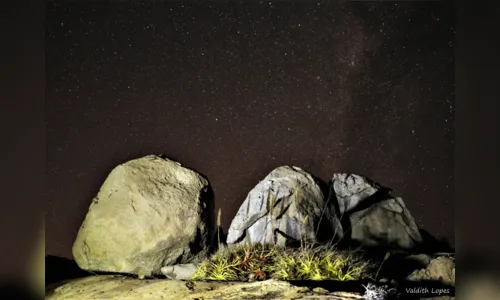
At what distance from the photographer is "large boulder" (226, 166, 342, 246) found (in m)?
3.74

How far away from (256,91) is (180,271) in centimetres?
124

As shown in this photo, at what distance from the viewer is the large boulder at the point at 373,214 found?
3789 millimetres

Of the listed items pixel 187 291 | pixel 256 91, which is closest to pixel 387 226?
pixel 256 91

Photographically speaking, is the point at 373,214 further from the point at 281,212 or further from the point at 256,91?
the point at 256,91

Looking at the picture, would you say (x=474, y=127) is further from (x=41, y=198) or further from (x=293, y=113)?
(x=41, y=198)

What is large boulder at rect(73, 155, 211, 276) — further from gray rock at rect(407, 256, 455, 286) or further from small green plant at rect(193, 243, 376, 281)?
gray rock at rect(407, 256, 455, 286)

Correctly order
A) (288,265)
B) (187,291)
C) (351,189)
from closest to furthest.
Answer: (187,291) < (288,265) < (351,189)

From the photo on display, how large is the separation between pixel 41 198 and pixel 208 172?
1.09m

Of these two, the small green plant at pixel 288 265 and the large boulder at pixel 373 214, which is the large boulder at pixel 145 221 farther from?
the large boulder at pixel 373 214

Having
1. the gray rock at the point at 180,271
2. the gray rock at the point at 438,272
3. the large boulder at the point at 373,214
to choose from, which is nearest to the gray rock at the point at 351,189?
the large boulder at the point at 373,214

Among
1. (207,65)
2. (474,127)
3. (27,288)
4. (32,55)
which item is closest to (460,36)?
(474,127)

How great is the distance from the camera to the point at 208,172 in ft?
12.4

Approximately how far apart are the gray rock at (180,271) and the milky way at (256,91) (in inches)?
24.3

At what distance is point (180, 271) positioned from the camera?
3.69m
